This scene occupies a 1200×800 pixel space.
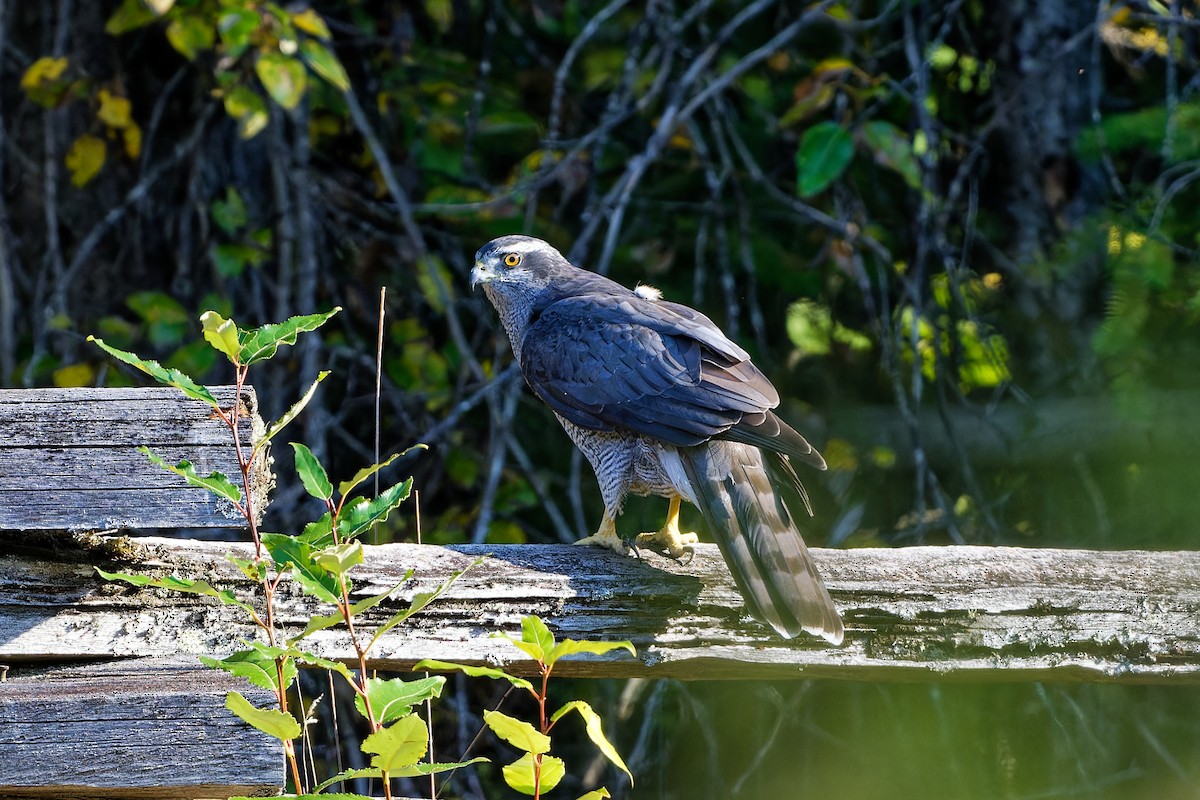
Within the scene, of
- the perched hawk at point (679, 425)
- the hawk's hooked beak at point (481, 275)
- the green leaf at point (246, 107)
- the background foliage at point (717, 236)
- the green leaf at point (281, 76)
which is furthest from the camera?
the background foliage at point (717, 236)

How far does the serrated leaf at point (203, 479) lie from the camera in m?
1.37

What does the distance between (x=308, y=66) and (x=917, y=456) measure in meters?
2.63

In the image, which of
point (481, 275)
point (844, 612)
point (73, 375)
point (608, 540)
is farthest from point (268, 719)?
point (73, 375)

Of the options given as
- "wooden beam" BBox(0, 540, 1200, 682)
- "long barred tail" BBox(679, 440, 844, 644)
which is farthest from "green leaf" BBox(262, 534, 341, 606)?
"long barred tail" BBox(679, 440, 844, 644)

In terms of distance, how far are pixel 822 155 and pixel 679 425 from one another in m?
1.56

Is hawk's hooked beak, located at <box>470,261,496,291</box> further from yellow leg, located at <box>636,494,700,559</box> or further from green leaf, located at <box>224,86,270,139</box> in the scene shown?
yellow leg, located at <box>636,494,700,559</box>

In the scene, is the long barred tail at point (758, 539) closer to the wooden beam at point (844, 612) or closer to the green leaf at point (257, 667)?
the wooden beam at point (844, 612)

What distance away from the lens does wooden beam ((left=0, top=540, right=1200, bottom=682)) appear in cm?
183

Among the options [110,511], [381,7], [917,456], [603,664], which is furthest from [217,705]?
[381,7]

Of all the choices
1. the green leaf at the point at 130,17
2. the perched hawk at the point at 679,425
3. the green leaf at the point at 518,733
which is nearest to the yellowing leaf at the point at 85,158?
the green leaf at the point at 130,17

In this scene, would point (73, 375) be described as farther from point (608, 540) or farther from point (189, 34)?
point (608, 540)

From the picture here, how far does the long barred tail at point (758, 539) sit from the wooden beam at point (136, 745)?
0.82 meters

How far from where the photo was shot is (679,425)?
8.60ft

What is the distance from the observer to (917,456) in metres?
3.93
